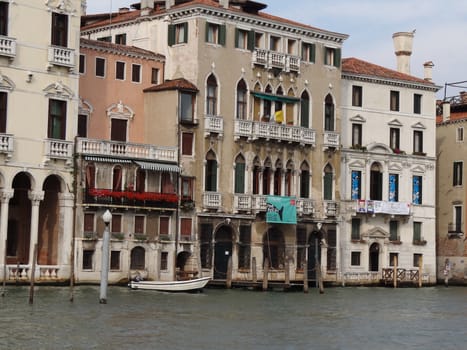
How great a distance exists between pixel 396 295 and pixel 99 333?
22632 millimetres

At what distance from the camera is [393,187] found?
61.9 metres

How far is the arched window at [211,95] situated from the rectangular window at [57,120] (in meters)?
7.34

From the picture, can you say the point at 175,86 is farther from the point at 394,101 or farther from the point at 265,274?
the point at 394,101

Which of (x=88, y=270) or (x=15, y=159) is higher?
(x=15, y=159)

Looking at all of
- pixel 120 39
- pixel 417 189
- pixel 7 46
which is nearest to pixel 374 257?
pixel 417 189

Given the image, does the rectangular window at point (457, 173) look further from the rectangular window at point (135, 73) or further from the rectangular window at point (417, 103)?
the rectangular window at point (135, 73)

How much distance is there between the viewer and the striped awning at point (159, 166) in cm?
5131

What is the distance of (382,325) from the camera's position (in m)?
39.0

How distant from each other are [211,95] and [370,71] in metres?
10.1

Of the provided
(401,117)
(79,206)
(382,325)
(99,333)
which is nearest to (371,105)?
(401,117)

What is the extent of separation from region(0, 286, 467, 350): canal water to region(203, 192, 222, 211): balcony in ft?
15.1

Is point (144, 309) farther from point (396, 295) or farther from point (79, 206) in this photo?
point (396, 295)

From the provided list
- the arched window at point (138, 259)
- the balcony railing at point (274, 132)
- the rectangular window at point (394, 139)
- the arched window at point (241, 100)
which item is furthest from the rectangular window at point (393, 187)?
the arched window at point (138, 259)

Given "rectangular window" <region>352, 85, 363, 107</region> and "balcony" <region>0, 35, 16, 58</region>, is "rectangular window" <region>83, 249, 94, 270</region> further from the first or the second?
"rectangular window" <region>352, 85, 363, 107</region>
